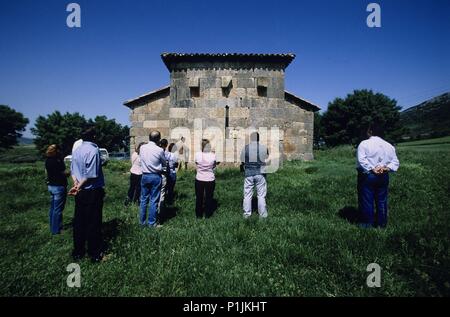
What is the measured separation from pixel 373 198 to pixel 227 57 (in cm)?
1026

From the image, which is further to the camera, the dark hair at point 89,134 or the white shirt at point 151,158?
the white shirt at point 151,158

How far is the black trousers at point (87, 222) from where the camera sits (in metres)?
4.29

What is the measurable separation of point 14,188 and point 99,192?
9.41 metres

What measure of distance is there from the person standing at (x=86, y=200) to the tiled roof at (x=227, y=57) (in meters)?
9.90

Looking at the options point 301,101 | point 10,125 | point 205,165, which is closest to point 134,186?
point 205,165

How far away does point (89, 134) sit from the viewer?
4.53 meters

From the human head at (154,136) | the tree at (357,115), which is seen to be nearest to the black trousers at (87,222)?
the human head at (154,136)

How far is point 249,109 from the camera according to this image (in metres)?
13.2

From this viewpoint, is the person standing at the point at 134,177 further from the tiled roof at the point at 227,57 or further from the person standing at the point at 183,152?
the tiled roof at the point at 227,57

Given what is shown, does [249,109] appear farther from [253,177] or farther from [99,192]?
[99,192]

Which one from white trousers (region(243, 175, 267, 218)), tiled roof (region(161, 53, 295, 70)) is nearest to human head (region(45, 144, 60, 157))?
white trousers (region(243, 175, 267, 218))

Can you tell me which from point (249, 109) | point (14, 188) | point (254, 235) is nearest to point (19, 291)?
point (254, 235)

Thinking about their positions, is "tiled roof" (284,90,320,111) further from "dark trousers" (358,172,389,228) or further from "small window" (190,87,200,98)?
"dark trousers" (358,172,389,228)

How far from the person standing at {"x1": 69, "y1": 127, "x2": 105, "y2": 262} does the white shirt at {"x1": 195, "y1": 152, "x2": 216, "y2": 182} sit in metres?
2.45
